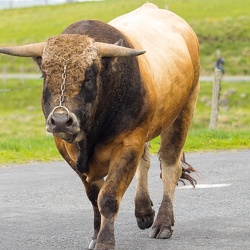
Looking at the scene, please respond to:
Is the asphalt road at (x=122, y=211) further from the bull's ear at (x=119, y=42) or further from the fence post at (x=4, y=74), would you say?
the fence post at (x=4, y=74)

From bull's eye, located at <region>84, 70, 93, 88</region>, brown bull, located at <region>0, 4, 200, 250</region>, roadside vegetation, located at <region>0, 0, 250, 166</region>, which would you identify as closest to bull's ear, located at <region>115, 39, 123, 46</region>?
brown bull, located at <region>0, 4, 200, 250</region>

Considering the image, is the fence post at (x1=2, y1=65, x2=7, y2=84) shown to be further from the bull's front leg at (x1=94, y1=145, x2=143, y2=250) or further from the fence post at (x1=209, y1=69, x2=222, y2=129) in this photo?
the bull's front leg at (x1=94, y1=145, x2=143, y2=250)

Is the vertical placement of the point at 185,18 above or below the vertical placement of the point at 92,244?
below

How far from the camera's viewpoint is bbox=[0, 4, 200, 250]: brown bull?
8.04 meters

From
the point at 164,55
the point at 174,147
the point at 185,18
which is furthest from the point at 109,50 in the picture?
the point at 185,18

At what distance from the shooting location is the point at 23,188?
13062 mm

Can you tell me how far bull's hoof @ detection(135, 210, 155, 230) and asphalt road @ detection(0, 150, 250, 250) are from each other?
2.6 inches

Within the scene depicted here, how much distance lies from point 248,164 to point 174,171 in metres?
4.75

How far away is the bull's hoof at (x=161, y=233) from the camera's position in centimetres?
976

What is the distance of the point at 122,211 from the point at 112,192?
8.75 ft

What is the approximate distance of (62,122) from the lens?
775 cm

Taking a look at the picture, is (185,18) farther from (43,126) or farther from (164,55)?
(164,55)

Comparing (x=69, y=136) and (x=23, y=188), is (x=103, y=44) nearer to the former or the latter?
(x=69, y=136)

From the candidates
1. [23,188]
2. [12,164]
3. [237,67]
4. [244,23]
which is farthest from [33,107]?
[23,188]
